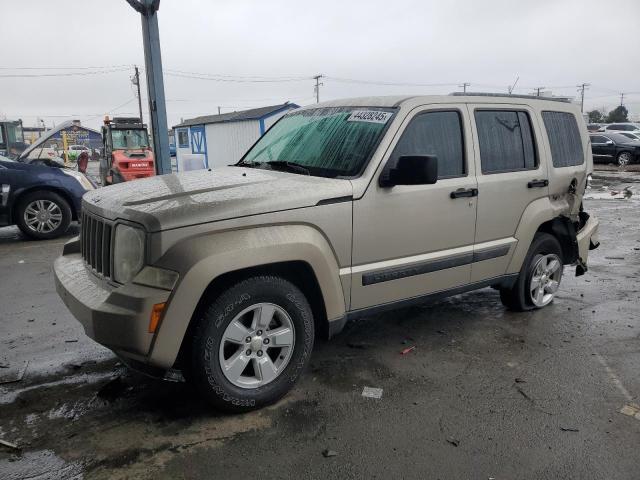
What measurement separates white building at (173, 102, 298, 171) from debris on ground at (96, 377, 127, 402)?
14.1m

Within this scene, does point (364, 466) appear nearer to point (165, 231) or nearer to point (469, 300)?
point (165, 231)

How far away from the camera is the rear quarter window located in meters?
4.89

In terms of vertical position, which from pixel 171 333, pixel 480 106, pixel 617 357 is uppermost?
pixel 480 106

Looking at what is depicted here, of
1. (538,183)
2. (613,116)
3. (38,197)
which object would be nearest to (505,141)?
(538,183)

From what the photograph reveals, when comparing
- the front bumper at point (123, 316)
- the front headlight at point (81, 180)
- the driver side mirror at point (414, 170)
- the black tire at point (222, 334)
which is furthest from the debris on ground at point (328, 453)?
the front headlight at point (81, 180)

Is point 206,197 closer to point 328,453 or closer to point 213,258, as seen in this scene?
point 213,258

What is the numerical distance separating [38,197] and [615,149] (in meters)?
24.3

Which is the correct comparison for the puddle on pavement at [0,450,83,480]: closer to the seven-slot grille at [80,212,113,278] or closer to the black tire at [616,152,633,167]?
the seven-slot grille at [80,212,113,278]

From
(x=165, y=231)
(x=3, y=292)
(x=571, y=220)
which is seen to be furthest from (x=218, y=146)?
(x=165, y=231)

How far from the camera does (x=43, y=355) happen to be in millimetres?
4117

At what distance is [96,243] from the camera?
10.9 ft

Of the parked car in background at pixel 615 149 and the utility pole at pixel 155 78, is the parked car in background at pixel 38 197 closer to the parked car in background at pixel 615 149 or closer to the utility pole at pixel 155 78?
the utility pole at pixel 155 78

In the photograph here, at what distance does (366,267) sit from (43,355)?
2.59 m

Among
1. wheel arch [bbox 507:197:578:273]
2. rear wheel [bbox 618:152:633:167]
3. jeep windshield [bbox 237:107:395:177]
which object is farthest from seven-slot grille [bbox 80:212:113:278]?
rear wheel [bbox 618:152:633:167]
